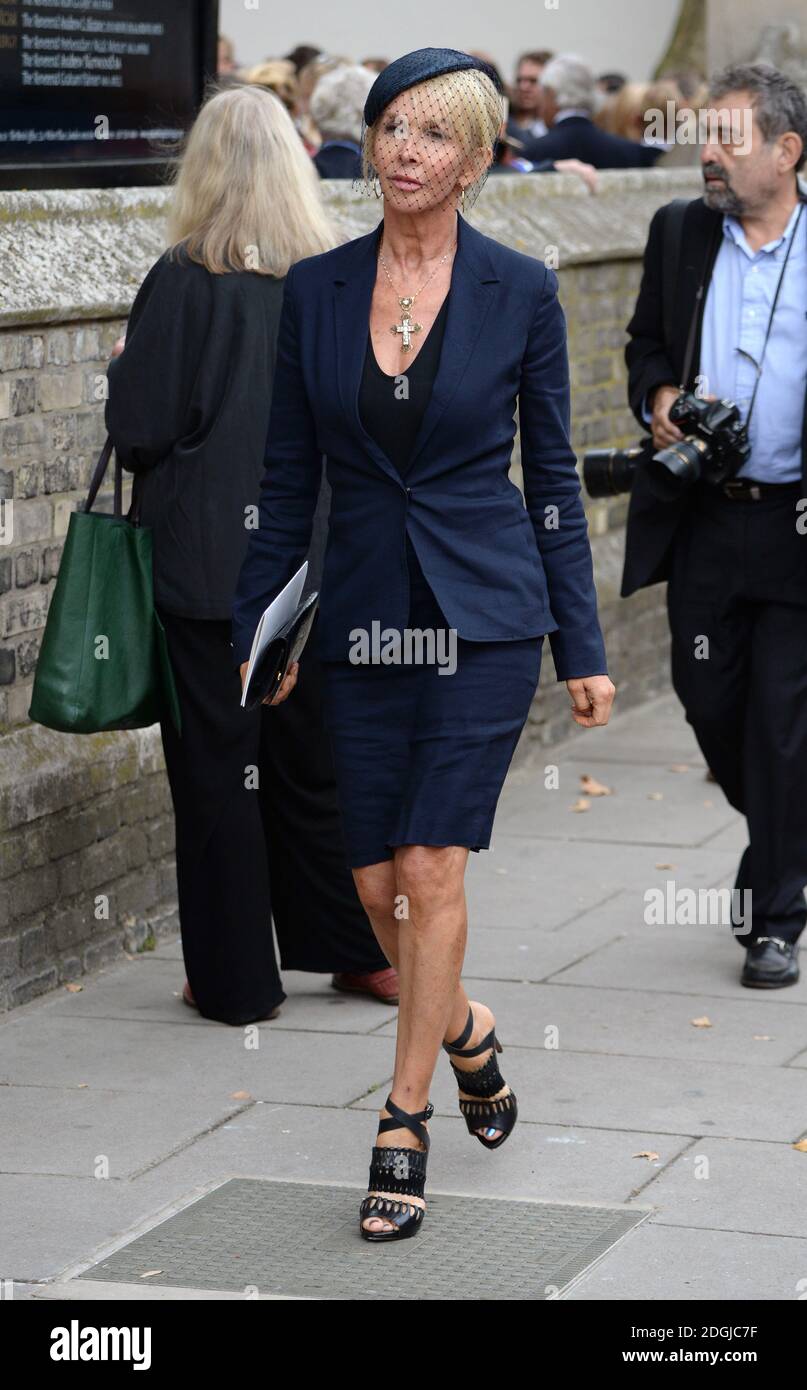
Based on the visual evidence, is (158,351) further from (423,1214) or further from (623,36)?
(623,36)

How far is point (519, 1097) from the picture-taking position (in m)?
5.20

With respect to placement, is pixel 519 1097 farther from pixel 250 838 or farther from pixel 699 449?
pixel 699 449

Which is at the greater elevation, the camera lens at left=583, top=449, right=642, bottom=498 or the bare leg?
the camera lens at left=583, top=449, right=642, bottom=498

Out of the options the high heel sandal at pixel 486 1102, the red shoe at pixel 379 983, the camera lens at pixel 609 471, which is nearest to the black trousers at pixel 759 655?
the camera lens at pixel 609 471

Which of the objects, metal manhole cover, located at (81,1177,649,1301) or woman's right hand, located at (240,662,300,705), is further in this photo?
woman's right hand, located at (240,662,300,705)

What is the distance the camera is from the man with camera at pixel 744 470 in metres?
6.01

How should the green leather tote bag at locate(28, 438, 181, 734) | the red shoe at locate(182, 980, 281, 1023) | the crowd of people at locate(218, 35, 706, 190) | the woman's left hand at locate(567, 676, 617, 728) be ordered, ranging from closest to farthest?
the woman's left hand at locate(567, 676, 617, 728) < the green leather tote bag at locate(28, 438, 181, 734) < the red shoe at locate(182, 980, 281, 1023) < the crowd of people at locate(218, 35, 706, 190)

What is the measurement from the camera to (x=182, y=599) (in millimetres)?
5578

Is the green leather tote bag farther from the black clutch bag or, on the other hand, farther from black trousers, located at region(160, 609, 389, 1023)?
the black clutch bag

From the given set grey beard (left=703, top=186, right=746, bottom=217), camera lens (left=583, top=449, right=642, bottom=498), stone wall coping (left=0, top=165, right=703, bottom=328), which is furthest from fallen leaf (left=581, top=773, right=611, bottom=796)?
grey beard (left=703, top=186, right=746, bottom=217)

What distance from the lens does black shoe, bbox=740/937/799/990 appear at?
240 inches

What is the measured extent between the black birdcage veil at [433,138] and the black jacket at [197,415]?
1.26 m

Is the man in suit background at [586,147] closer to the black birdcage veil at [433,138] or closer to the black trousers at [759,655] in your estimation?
the black trousers at [759,655]

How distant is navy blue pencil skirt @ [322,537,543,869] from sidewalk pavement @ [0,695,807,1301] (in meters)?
0.74
